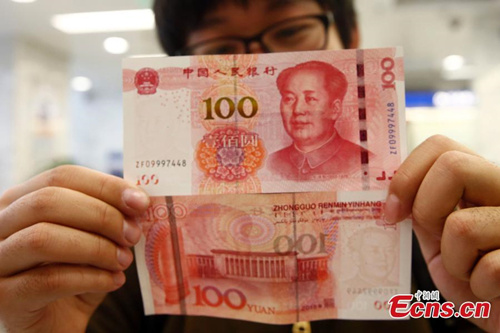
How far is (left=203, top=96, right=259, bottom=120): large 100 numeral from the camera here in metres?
0.69

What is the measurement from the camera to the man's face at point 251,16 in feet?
3.01

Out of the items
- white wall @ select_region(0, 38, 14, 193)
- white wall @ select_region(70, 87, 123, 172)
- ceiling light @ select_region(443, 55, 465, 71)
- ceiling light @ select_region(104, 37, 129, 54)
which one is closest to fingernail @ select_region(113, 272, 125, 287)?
ceiling light @ select_region(104, 37, 129, 54)

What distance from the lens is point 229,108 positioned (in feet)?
2.26

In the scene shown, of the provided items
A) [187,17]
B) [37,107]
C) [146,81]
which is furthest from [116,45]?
[146,81]

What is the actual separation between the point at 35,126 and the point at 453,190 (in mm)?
4434

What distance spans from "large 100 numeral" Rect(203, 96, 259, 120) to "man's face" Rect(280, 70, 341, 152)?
2.2 inches

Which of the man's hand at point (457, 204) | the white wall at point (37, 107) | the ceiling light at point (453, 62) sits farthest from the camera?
the ceiling light at point (453, 62)

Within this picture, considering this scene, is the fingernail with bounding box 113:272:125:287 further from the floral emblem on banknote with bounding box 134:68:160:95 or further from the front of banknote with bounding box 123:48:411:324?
the floral emblem on banknote with bounding box 134:68:160:95

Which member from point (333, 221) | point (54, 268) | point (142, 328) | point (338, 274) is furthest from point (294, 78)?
point (142, 328)

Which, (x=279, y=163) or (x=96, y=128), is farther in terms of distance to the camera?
(x=96, y=128)

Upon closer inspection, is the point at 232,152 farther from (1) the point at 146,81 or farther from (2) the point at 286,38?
(2) the point at 286,38

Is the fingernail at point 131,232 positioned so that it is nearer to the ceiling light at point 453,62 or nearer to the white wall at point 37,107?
the white wall at point 37,107

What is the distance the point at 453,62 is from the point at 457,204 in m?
4.68

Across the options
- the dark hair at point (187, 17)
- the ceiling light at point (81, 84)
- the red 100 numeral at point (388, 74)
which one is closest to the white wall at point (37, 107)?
the ceiling light at point (81, 84)
